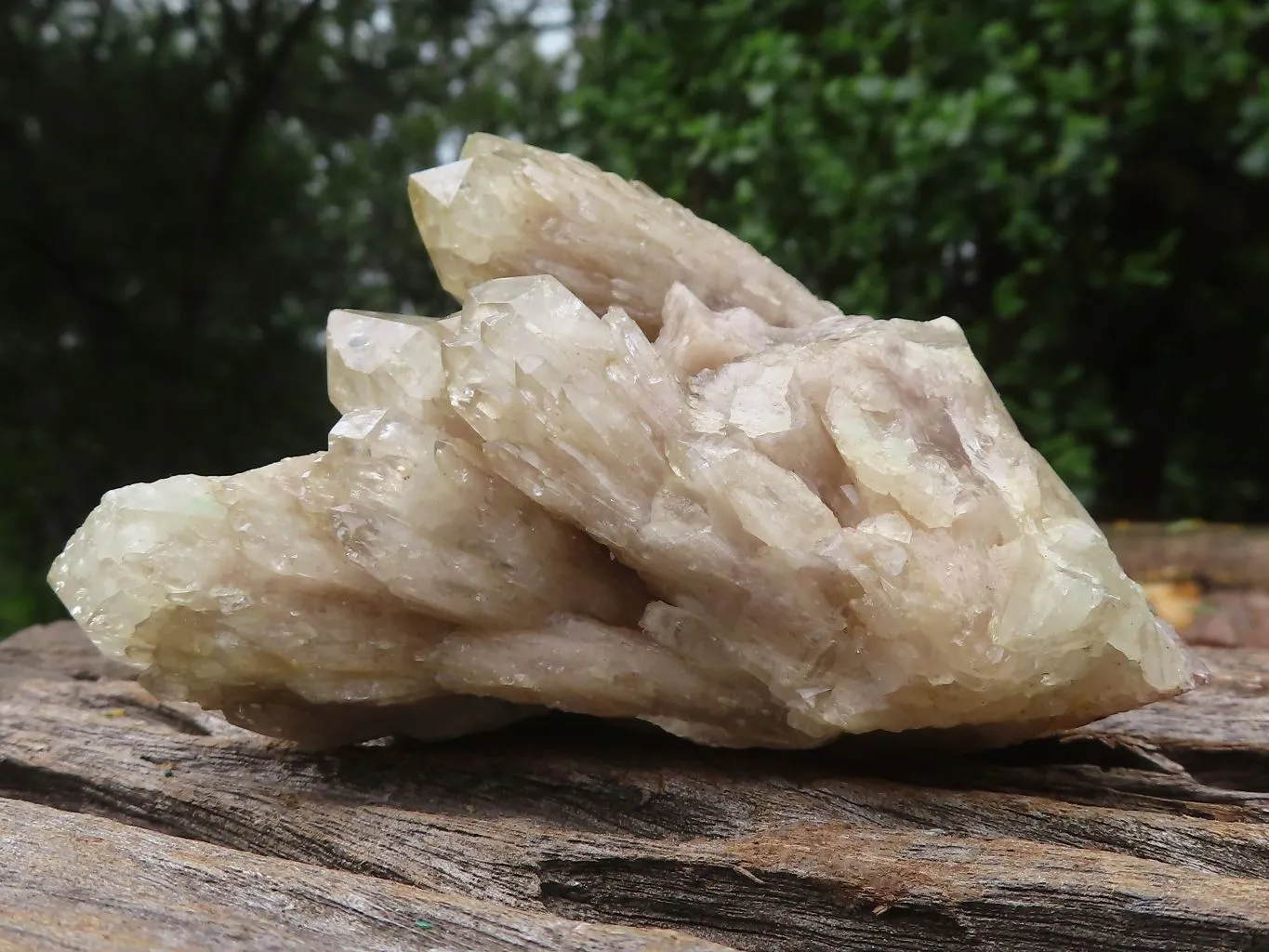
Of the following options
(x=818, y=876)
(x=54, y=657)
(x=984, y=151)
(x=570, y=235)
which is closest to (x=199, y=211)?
(x=54, y=657)

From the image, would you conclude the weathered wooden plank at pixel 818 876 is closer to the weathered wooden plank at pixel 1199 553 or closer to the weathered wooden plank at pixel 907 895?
the weathered wooden plank at pixel 907 895

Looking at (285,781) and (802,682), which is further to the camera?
(285,781)

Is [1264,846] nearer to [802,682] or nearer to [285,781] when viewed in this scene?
[802,682]

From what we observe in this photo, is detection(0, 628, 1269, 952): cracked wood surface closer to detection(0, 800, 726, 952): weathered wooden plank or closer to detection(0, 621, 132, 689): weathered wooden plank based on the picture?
detection(0, 800, 726, 952): weathered wooden plank

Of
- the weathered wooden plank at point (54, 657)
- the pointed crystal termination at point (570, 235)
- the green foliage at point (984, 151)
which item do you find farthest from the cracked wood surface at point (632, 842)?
the green foliage at point (984, 151)

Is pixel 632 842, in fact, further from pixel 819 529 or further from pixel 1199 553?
Answer: pixel 1199 553

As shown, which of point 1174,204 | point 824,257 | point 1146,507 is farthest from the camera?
point 1146,507

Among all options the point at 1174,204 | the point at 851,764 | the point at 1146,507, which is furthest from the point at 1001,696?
the point at 1146,507
